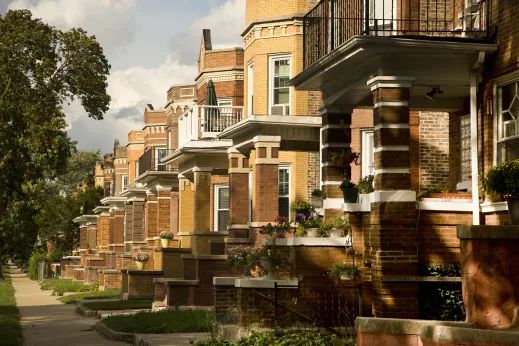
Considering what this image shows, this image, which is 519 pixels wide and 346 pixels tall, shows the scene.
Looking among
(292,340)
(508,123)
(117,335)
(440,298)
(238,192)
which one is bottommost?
(117,335)

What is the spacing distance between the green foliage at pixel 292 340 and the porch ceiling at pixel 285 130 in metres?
10.8

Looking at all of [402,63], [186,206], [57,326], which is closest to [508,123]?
[402,63]

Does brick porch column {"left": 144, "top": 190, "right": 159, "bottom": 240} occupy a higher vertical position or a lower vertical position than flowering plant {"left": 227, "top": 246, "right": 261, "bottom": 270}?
higher

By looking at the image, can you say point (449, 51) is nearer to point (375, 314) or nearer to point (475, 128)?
point (475, 128)

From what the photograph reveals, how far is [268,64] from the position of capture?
31109 mm

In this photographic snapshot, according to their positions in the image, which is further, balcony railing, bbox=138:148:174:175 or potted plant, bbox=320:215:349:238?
balcony railing, bbox=138:148:174:175

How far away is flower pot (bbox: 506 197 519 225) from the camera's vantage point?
50.9ft

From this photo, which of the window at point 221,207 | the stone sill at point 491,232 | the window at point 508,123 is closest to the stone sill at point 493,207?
the window at point 508,123

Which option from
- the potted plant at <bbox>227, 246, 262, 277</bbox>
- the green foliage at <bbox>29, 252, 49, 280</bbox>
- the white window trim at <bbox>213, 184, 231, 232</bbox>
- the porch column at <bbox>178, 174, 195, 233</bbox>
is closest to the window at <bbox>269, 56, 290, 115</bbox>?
the porch column at <bbox>178, 174, 195, 233</bbox>

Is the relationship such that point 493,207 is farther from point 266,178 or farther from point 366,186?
point 266,178

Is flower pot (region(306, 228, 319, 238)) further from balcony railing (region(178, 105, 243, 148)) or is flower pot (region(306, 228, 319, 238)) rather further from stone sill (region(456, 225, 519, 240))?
balcony railing (region(178, 105, 243, 148))

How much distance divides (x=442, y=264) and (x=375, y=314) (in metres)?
1.36

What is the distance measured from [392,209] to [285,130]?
11397 millimetres

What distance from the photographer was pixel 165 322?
23.7 m
